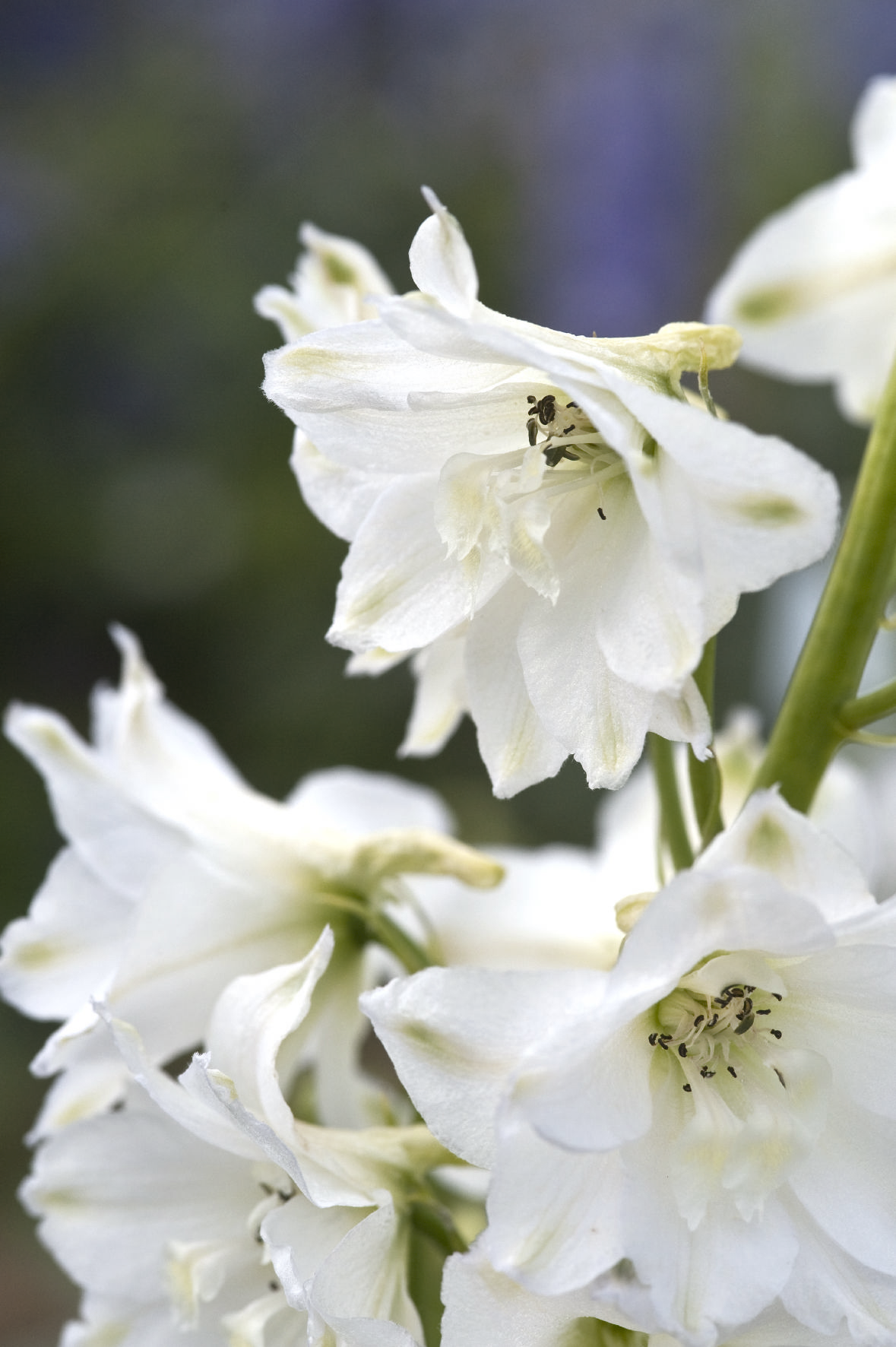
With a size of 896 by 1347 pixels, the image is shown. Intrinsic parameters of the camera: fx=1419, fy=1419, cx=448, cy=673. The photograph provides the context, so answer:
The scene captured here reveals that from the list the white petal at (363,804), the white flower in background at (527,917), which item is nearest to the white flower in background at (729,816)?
the white flower in background at (527,917)

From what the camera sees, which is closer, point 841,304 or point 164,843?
point 164,843

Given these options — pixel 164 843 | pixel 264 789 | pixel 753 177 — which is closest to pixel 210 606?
pixel 264 789

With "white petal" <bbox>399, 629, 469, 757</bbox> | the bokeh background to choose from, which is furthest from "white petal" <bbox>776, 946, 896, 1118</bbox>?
the bokeh background

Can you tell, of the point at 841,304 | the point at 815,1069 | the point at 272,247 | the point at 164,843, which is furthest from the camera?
the point at 272,247

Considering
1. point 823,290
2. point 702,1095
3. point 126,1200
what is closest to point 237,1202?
point 126,1200

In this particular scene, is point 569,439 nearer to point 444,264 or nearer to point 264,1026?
point 444,264

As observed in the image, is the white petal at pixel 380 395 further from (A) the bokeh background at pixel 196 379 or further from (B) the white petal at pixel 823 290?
(A) the bokeh background at pixel 196 379

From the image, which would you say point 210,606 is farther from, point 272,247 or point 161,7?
point 161,7

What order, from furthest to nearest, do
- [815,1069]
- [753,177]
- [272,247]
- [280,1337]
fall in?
1. [753,177]
2. [272,247]
3. [280,1337]
4. [815,1069]
